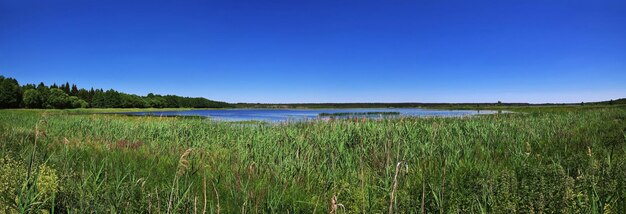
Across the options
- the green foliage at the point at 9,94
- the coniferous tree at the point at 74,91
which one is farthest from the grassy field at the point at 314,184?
the coniferous tree at the point at 74,91

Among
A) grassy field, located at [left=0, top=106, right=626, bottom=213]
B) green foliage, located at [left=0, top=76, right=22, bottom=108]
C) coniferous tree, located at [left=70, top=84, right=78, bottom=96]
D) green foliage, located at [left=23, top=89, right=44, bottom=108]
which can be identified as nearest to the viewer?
grassy field, located at [left=0, top=106, right=626, bottom=213]

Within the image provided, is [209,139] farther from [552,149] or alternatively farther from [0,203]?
[552,149]

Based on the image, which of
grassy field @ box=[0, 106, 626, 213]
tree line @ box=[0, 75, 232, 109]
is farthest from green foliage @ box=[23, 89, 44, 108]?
grassy field @ box=[0, 106, 626, 213]

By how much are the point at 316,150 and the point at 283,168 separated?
179 cm

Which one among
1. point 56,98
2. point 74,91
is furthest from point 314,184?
point 74,91

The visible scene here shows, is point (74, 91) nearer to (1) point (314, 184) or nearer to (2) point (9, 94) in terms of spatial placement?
(2) point (9, 94)

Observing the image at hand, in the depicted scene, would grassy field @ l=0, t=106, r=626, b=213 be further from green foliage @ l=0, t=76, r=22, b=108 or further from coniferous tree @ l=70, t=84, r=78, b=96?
coniferous tree @ l=70, t=84, r=78, b=96

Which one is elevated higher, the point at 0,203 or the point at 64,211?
the point at 0,203

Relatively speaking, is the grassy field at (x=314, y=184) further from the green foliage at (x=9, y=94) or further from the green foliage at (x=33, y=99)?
the green foliage at (x=33, y=99)

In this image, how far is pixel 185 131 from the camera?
13328 millimetres

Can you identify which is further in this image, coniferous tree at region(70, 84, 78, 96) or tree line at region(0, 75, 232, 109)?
coniferous tree at region(70, 84, 78, 96)

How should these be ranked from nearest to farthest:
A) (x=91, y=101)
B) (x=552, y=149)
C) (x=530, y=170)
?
(x=530, y=170)
(x=552, y=149)
(x=91, y=101)

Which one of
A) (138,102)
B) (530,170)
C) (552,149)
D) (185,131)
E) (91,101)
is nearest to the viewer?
(530,170)

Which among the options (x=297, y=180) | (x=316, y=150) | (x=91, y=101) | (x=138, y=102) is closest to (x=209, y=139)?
(x=316, y=150)
